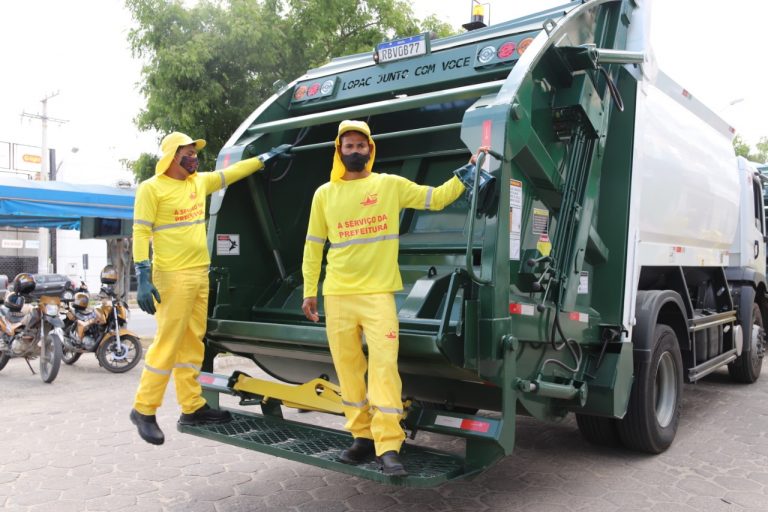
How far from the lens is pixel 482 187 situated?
2998 mm

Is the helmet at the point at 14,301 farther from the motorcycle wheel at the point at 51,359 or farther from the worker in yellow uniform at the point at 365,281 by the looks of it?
the worker in yellow uniform at the point at 365,281

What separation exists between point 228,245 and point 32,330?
14.9 ft

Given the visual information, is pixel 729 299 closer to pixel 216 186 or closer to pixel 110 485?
pixel 216 186

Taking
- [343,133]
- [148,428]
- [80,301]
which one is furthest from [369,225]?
[80,301]

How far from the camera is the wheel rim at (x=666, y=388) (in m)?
4.75

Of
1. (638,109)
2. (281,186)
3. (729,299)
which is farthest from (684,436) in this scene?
(281,186)

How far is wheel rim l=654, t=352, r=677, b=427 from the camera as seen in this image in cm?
475

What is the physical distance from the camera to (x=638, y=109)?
4.18 metres

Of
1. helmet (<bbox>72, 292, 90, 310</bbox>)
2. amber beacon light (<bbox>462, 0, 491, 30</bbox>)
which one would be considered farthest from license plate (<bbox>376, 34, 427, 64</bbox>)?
helmet (<bbox>72, 292, 90, 310</bbox>)

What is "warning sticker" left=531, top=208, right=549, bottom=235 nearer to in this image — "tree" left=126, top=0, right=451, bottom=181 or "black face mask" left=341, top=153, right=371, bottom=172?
"black face mask" left=341, top=153, right=371, bottom=172

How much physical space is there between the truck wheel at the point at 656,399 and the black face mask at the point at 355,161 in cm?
229

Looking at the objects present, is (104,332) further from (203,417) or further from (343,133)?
(343,133)

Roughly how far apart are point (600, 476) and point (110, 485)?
114 inches

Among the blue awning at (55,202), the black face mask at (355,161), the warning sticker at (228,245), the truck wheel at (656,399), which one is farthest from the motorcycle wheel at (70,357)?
the truck wheel at (656,399)
